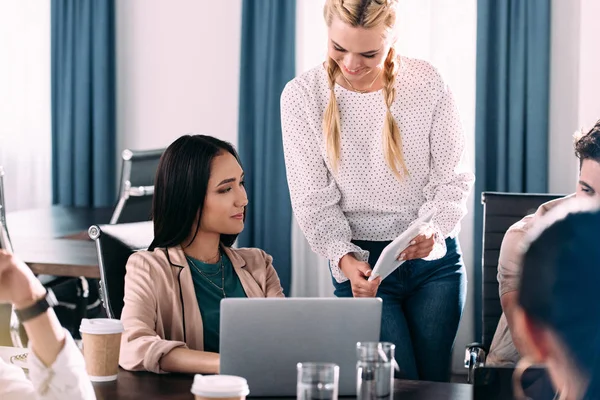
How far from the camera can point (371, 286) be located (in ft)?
7.41

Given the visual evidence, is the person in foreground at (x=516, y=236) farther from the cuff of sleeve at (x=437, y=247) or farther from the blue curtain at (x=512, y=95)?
the blue curtain at (x=512, y=95)

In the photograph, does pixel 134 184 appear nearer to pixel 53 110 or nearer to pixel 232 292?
pixel 53 110

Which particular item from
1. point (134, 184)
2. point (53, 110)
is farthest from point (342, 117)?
point (53, 110)

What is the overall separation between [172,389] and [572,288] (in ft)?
3.63

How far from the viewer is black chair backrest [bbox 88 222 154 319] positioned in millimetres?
2371

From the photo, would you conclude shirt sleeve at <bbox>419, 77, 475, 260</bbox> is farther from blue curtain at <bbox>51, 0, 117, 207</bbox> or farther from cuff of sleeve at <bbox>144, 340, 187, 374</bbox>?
blue curtain at <bbox>51, 0, 117, 207</bbox>

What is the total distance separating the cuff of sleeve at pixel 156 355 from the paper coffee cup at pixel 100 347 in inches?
4.3

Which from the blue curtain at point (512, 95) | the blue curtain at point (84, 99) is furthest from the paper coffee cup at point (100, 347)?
the blue curtain at point (84, 99)

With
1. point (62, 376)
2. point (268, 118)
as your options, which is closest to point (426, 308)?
point (62, 376)

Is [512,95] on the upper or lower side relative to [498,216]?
upper

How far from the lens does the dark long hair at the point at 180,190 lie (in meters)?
2.31

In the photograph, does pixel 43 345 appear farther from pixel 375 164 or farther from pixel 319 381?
pixel 375 164

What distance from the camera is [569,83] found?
4332mm

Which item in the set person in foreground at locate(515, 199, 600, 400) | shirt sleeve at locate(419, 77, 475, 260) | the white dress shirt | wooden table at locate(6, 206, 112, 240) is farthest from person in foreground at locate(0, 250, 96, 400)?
wooden table at locate(6, 206, 112, 240)
